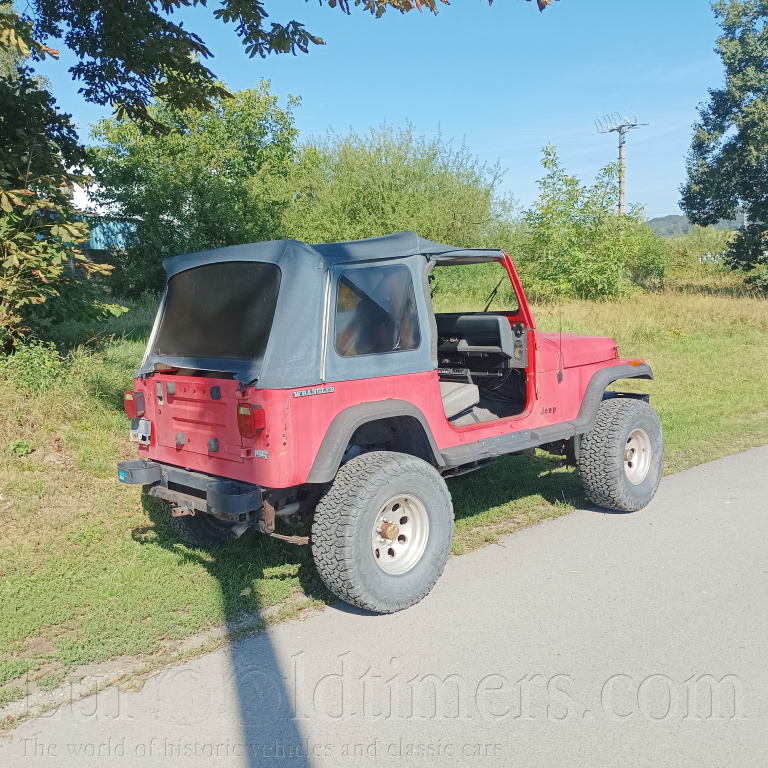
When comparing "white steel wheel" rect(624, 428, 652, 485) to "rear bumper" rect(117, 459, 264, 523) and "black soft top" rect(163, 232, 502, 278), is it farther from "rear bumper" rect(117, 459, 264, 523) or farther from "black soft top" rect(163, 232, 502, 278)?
"rear bumper" rect(117, 459, 264, 523)

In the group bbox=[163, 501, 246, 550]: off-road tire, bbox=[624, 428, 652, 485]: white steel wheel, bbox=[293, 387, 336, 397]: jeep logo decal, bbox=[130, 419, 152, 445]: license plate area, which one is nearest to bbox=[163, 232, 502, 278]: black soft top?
bbox=[293, 387, 336, 397]: jeep logo decal

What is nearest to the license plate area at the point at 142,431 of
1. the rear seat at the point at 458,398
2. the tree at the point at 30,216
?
the rear seat at the point at 458,398

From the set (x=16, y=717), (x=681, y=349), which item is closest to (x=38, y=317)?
(x=16, y=717)

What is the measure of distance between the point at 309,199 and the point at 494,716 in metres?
21.7

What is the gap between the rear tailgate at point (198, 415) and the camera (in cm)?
402

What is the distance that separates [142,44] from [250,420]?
5413mm

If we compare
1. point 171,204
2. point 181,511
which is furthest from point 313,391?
point 171,204

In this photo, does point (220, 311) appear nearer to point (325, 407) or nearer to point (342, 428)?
point (325, 407)

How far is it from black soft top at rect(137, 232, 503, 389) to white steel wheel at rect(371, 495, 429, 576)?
83 cm

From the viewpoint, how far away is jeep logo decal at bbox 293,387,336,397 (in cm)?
388

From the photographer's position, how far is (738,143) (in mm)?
30625

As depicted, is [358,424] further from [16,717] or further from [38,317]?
[38,317]

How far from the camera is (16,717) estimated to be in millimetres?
3217

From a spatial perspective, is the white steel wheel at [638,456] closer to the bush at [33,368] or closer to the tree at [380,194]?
the bush at [33,368]
